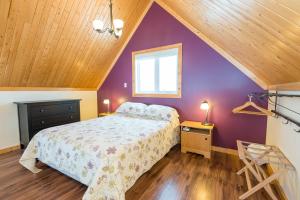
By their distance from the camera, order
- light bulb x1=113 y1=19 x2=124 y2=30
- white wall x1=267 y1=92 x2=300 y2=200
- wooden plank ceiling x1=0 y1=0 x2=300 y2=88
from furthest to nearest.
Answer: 1. light bulb x1=113 y1=19 x2=124 y2=30
2. white wall x1=267 y1=92 x2=300 y2=200
3. wooden plank ceiling x1=0 y1=0 x2=300 y2=88

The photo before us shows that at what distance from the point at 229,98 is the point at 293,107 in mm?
1266

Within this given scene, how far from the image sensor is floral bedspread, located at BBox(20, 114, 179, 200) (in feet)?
5.42

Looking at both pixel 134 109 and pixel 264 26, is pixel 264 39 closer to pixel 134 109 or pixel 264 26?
pixel 264 26

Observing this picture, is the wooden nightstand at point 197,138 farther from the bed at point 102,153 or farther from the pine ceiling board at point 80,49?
the pine ceiling board at point 80,49

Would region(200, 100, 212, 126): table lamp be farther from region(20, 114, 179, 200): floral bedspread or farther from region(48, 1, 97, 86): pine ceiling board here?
region(48, 1, 97, 86): pine ceiling board

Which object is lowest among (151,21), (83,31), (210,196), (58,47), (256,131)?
(210,196)

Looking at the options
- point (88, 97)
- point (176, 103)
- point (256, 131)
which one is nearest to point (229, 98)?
point (256, 131)

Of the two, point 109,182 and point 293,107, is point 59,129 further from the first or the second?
point 293,107

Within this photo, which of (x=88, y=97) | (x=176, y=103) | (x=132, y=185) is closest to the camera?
(x=132, y=185)

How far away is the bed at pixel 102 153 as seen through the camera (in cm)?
165

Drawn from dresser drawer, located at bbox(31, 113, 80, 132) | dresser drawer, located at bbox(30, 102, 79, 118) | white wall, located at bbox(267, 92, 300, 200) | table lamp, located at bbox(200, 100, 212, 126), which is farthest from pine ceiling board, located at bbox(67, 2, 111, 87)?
white wall, located at bbox(267, 92, 300, 200)

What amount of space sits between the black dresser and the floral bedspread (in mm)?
876

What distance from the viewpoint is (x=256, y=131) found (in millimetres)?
2828

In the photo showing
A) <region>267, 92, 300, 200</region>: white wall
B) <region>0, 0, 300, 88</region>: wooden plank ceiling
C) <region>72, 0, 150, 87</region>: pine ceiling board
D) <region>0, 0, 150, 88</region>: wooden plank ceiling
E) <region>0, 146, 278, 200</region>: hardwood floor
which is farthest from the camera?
<region>72, 0, 150, 87</region>: pine ceiling board
